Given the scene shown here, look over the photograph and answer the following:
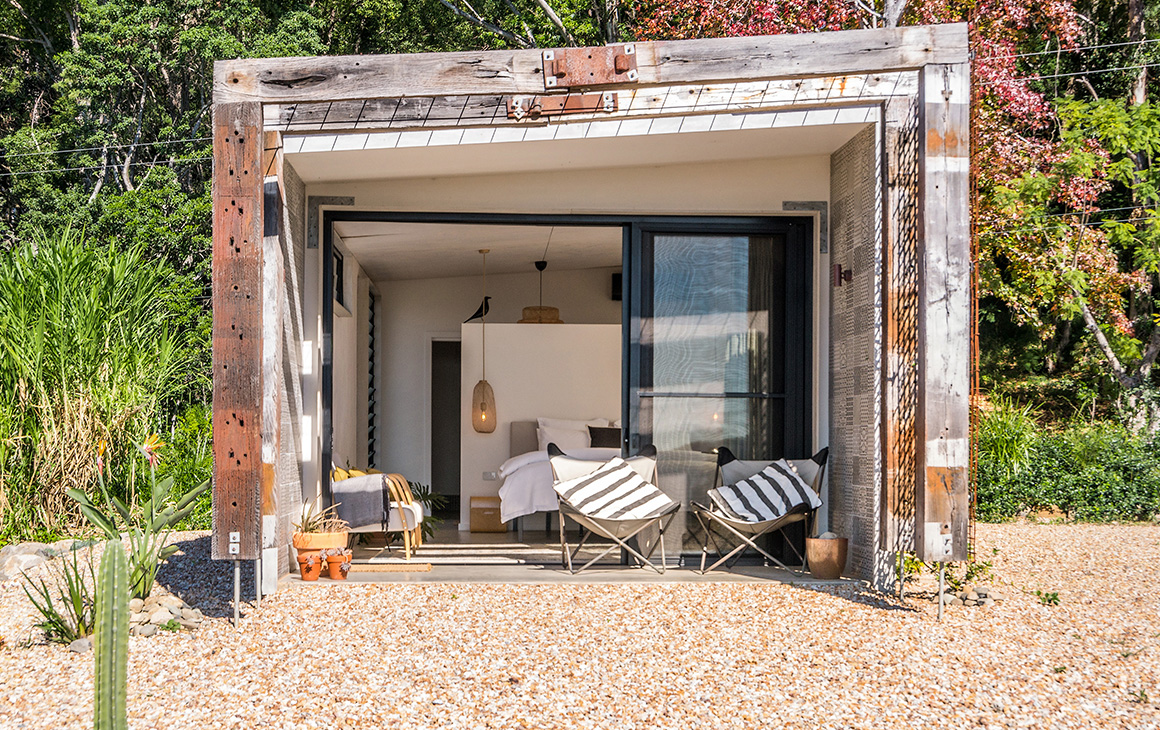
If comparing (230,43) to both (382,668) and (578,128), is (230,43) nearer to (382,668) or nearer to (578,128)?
(578,128)

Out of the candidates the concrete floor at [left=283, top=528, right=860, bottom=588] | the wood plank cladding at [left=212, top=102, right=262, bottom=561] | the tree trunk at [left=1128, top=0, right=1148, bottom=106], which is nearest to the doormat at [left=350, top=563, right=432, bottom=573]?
the concrete floor at [left=283, top=528, right=860, bottom=588]

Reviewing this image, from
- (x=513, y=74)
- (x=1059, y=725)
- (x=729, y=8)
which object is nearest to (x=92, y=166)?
(x=729, y=8)

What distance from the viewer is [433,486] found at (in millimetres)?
12453

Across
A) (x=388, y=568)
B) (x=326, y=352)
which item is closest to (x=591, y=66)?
(x=326, y=352)

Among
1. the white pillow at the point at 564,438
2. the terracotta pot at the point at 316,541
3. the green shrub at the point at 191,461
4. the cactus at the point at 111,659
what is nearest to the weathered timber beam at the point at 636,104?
the terracotta pot at the point at 316,541

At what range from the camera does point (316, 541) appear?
528cm

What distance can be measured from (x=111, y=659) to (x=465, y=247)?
6715 millimetres

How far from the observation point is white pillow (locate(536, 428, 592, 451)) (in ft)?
29.7

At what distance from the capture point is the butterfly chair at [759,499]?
5.58m

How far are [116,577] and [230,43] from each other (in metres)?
10.6

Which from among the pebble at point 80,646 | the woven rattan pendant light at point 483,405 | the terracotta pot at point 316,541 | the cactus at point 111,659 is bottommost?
the pebble at point 80,646

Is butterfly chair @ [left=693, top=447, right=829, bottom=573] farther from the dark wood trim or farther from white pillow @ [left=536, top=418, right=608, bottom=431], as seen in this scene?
white pillow @ [left=536, top=418, right=608, bottom=431]

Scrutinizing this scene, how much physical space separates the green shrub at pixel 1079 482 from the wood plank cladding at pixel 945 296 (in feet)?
14.7

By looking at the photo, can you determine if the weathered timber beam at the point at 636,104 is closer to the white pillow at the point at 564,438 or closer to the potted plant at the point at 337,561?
the potted plant at the point at 337,561
